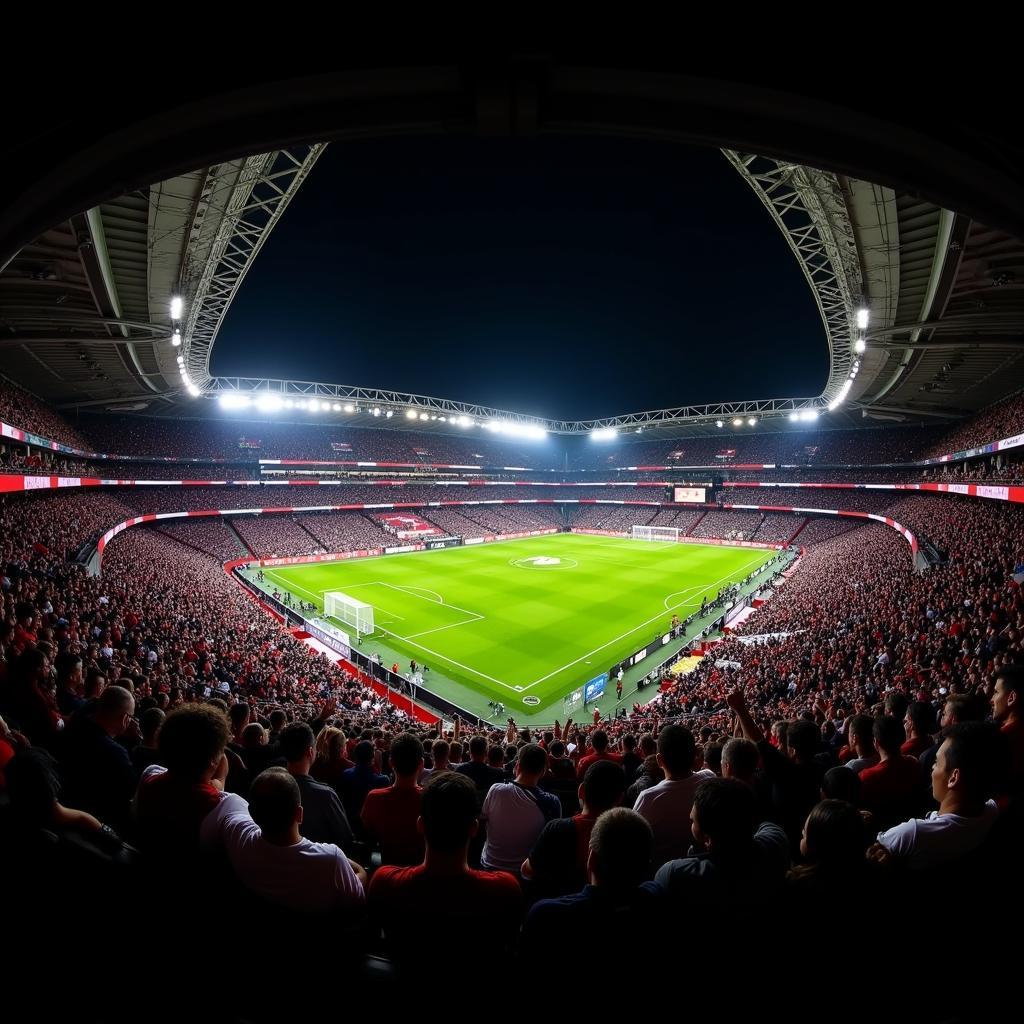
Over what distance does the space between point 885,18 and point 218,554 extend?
49.3 metres

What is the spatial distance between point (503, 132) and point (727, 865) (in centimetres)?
485

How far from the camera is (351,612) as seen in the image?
28891 mm

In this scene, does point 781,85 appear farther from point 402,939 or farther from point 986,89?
point 402,939

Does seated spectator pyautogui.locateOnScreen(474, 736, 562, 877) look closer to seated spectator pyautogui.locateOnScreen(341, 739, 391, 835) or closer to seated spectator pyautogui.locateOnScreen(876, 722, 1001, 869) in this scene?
seated spectator pyautogui.locateOnScreen(341, 739, 391, 835)

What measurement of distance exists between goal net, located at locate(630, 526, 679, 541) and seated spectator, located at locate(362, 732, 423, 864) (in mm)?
62529

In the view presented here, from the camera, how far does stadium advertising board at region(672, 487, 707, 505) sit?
6658 centimetres

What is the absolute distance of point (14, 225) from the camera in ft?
11.8

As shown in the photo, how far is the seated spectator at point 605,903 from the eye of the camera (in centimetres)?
198

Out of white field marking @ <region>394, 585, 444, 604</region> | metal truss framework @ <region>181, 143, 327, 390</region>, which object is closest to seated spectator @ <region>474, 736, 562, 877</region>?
metal truss framework @ <region>181, 143, 327, 390</region>

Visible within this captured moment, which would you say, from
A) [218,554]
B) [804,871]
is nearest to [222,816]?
[804,871]

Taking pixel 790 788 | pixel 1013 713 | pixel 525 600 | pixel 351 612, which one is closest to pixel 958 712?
pixel 1013 713

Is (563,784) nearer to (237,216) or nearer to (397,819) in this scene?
(397,819)

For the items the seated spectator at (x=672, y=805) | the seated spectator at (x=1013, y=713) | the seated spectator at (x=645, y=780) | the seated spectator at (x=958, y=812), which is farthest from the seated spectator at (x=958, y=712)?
the seated spectator at (x=672, y=805)

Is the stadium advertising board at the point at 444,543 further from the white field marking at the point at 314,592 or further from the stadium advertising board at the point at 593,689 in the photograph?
the stadium advertising board at the point at 593,689
